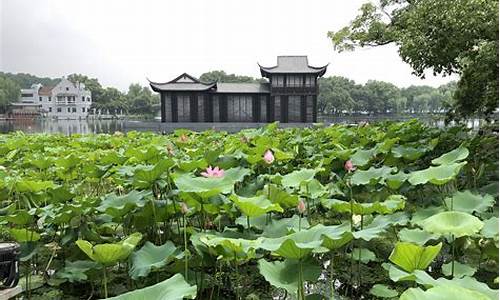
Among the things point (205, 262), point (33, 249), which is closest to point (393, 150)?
point (205, 262)

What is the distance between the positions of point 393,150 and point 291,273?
2.57 meters

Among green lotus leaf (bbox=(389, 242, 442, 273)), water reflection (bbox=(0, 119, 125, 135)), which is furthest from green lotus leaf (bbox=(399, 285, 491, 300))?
water reflection (bbox=(0, 119, 125, 135))

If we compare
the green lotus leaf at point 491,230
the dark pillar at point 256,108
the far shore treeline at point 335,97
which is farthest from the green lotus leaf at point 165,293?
the far shore treeline at point 335,97

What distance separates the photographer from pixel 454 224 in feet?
5.96

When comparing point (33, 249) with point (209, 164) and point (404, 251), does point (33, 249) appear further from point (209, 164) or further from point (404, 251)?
point (404, 251)

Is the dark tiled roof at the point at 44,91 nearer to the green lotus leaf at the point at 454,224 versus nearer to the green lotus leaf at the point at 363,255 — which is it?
the green lotus leaf at the point at 363,255

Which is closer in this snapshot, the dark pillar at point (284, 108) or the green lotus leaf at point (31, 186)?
the green lotus leaf at point (31, 186)

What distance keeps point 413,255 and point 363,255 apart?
98 centimetres

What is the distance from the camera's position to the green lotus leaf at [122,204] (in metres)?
2.39

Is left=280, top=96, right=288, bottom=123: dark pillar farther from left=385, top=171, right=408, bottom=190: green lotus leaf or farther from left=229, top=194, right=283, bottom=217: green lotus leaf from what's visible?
left=229, top=194, right=283, bottom=217: green lotus leaf

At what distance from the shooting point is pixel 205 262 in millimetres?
2115

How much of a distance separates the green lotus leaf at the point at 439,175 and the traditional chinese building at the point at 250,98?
77.1 feet

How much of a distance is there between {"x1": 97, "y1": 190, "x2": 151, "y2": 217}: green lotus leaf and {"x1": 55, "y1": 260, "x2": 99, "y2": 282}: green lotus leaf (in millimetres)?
293

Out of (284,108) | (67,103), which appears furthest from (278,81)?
(67,103)
